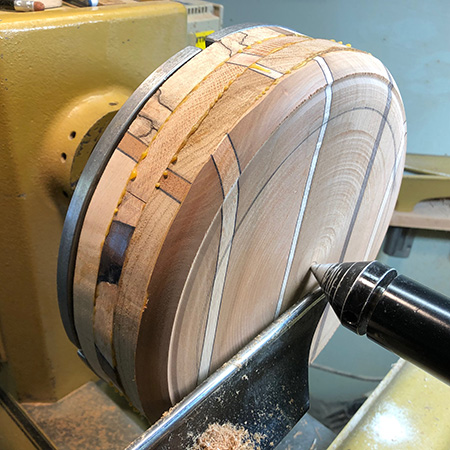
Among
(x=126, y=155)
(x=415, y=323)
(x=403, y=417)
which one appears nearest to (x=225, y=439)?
(x=415, y=323)

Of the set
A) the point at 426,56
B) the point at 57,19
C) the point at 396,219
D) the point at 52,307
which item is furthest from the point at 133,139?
the point at 426,56

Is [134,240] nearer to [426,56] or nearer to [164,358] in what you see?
[164,358]

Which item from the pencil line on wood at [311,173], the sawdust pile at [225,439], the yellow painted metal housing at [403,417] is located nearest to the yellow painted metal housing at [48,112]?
the pencil line on wood at [311,173]

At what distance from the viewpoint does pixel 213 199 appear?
1.66 feet

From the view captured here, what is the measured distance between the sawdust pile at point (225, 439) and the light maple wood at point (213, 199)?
3.0 inches

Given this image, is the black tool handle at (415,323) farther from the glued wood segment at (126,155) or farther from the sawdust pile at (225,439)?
the glued wood segment at (126,155)

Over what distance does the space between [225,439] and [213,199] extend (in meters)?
0.35

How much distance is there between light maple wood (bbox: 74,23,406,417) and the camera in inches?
20.2

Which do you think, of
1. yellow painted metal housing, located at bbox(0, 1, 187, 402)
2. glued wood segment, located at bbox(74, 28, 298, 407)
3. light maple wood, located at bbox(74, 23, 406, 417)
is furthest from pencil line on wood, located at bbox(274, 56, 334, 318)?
yellow painted metal housing, located at bbox(0, 1, 187, 402)

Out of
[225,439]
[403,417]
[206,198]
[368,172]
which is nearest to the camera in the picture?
[206,198]

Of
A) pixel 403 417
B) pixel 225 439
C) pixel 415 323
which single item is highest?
pixel 415 323

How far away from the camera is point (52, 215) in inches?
36.1

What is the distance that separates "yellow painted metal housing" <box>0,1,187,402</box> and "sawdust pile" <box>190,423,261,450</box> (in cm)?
52

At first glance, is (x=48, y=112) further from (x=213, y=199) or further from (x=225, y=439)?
(x=225, y=439)
